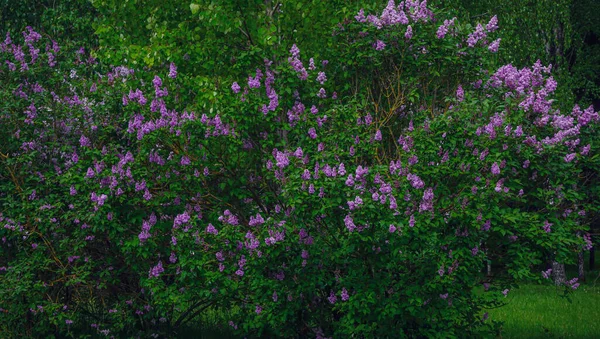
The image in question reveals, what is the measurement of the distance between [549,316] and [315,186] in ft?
27.7

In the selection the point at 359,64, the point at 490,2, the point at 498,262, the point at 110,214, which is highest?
the point at 490,2

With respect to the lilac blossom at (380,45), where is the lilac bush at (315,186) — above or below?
below

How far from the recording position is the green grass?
12.9 meters

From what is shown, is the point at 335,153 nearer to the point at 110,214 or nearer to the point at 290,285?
the point at 290,285

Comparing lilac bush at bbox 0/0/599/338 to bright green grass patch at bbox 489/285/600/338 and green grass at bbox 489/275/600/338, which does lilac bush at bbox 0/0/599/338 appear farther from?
green grass at bbox 489/275/600/338

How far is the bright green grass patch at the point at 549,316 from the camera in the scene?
12930mm

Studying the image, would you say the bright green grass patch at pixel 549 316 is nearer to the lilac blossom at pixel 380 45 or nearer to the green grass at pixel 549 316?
the green grass at pixel 549 316

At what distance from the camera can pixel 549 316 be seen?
1483 centimetres

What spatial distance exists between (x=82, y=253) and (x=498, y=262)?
5.54 m

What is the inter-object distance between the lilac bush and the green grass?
276 cm

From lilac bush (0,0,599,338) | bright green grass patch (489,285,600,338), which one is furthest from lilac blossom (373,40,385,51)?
bright green grass patch (489,285,600,338)

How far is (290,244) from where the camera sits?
8750 millimetres

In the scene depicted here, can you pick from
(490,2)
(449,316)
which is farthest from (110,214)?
(490,2)

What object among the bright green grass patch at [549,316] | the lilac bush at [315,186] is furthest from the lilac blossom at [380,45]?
the bright green grass patch at [549,316]
